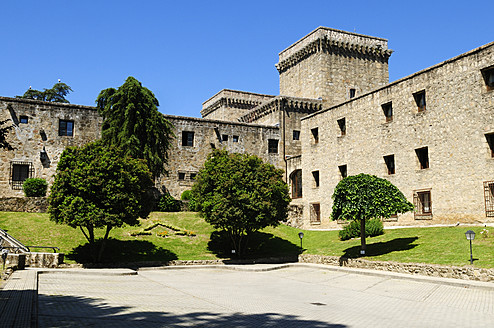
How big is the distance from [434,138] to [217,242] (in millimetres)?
15396

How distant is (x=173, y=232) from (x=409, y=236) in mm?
15326

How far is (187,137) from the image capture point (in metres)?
40.5

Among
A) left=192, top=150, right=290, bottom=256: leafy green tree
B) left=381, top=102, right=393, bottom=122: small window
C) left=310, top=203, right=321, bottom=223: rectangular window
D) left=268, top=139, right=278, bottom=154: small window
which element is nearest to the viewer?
left=192, top=150, right=290, bottom=256: leafy green tree

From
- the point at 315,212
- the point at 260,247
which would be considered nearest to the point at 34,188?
the point at 260,247

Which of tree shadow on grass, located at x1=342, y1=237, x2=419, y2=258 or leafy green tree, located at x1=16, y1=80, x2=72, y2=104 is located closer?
tree shadow on grass, located at x1=342, y1=237, x2=419, y2=258

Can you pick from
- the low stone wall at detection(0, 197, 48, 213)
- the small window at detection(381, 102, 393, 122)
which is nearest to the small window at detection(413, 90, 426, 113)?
the small window at detection(381, 102, 393, 122)

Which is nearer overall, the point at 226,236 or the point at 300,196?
the point at 226,236

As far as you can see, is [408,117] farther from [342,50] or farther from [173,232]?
[342,50]

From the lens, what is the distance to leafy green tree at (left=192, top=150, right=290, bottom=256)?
24719 millimetres

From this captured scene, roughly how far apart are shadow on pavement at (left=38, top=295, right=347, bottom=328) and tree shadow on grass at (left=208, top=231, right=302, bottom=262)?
52.7ft

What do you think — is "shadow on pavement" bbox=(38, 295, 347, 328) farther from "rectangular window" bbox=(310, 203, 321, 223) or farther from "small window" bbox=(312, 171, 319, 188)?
"small window" bbox=(312, 171, 319, 188)

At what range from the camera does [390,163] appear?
94.6 feet

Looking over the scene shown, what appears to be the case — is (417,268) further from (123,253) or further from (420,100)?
(123,253)

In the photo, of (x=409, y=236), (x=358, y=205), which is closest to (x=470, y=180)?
(x=409, y=236)
